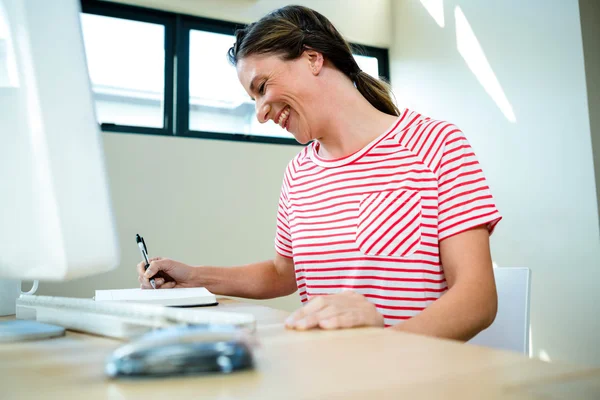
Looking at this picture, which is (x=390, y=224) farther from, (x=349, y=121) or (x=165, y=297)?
(x=165, y=297)

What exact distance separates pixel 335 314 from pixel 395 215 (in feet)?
1.74

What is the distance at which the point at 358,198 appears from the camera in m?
1.13

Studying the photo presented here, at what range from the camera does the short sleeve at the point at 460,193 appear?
935 millimetres

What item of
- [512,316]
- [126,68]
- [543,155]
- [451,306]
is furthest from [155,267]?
[543,155]

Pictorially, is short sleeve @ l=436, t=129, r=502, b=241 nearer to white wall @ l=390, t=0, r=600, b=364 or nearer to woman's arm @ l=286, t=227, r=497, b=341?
woman's arm @ l=286, t=227, r=497, b=341

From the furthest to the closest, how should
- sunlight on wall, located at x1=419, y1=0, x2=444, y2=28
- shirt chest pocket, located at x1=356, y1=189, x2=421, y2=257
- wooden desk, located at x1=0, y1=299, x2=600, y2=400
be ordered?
sunlight on wall, located at x1=419, y1=0, x2=444, y2=28
shirt chest pocket, located at x1=356, y1=189, x2=421, y2=257
wooden desk, located at x1=0, y1=299, x2=600, y2=400

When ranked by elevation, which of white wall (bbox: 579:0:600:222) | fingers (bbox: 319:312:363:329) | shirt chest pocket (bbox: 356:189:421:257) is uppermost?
white wall (bbox: 579:0:600:222)

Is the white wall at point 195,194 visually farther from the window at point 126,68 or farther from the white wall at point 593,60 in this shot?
the white wall at point 593,60

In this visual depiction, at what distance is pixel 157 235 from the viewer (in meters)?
2.41

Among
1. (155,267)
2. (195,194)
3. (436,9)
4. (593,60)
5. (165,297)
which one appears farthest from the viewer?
(436,9)

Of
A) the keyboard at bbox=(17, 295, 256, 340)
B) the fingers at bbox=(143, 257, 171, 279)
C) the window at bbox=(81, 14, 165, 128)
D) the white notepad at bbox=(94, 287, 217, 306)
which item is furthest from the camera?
the window at bbox=(81, 14, 165, 128)

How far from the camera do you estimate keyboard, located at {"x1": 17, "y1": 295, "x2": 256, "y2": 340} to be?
473 mm

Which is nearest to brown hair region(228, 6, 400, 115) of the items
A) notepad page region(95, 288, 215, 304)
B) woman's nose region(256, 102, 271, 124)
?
woman's nose region(256, 102, 271, 124)

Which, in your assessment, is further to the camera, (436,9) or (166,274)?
(436,9)
